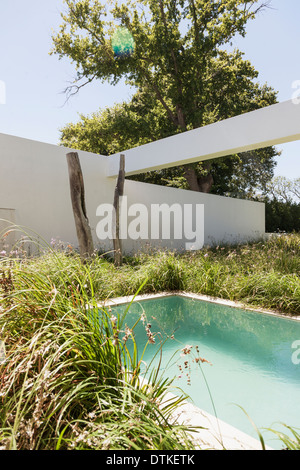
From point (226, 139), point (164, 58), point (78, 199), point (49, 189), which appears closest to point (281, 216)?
point (164, 58)

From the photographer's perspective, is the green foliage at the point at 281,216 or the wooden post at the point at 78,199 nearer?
the wooden post at the point at 78,199

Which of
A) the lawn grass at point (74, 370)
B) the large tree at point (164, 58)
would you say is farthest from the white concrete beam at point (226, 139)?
the large tree at point (164, 58)

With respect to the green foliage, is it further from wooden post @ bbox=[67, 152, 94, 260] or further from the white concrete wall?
wooden post @ bbox=[67, 152, 94, 260]

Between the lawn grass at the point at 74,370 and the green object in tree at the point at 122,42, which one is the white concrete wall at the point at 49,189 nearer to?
the lawn grass at the point at 74,370

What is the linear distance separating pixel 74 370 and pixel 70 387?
86mm

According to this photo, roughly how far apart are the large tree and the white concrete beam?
192 inches

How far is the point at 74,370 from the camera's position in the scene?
1353 millimetres

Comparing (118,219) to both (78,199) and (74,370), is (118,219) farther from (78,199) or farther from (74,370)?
(74,370)

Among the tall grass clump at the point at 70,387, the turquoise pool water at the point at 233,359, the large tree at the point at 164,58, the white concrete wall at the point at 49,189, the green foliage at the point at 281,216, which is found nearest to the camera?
the tall grass clump at the point at 70,387

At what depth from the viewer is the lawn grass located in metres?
1.00

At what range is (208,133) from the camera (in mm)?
6164

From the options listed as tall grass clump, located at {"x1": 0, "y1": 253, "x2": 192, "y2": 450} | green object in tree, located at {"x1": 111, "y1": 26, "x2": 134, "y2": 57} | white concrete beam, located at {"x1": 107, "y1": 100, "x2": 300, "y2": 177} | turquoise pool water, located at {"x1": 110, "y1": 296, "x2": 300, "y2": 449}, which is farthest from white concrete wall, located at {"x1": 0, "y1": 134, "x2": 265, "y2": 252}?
green object in tree, located at {"x1": 111, "y1": 26, "x2": 134, "y2": 57}

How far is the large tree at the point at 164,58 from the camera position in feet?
35.1

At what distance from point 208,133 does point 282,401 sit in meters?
5.34
